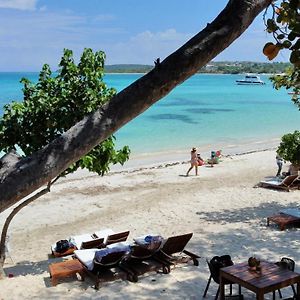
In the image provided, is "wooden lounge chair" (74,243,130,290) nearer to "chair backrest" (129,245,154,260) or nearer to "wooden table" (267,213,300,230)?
"chair backrest" (129,245,154,260)

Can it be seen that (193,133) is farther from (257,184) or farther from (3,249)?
(3,249)

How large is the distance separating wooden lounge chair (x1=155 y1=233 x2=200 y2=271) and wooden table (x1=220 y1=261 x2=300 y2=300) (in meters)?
2.09

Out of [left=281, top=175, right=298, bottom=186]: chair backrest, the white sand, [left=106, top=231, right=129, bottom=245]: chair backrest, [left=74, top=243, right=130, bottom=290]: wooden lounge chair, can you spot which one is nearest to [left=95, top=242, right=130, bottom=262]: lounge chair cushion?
[left=74, top=243, right=130, bottom=290]: wooden lounge chair

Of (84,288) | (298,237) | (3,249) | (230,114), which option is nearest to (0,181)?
(84,288)

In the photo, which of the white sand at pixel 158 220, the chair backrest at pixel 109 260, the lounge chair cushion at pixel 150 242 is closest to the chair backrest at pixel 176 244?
the lounge chair cushion at pixel 150 242

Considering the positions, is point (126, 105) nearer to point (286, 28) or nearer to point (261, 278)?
point (286, 28)

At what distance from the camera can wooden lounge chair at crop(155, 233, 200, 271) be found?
8857 mm

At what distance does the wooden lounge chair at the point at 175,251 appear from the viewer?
8.86m

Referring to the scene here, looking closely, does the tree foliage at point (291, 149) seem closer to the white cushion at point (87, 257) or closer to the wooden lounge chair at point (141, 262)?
the wooden lounge chair at point (141, 262)

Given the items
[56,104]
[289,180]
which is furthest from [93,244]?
[289,180]

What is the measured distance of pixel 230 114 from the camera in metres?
60.2

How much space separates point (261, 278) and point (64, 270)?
11.8ft

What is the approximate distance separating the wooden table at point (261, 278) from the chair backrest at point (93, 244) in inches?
145

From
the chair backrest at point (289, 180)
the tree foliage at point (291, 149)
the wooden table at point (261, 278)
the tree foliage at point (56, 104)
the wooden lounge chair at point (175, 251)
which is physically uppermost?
the tree foliage at point (56, 104)
